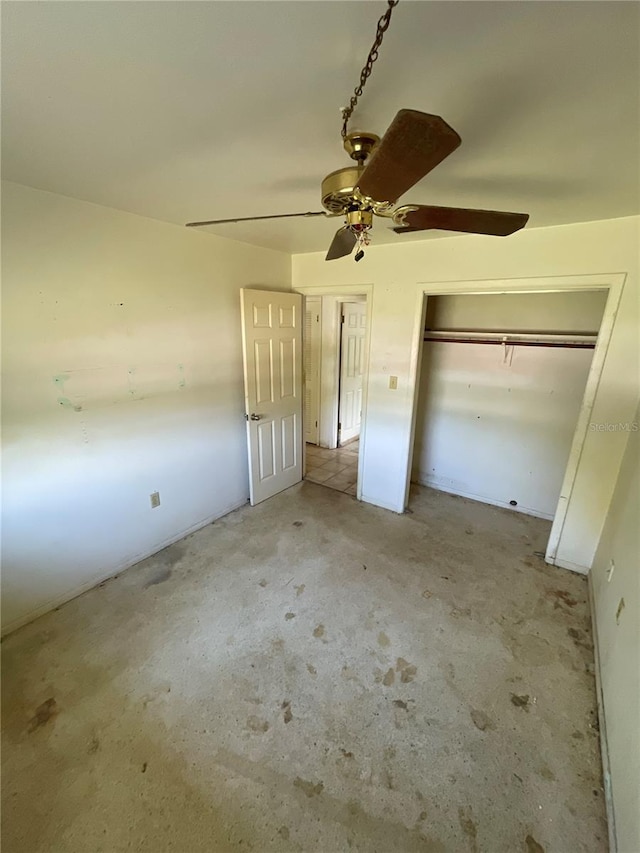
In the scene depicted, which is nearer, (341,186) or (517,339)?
(341,186)

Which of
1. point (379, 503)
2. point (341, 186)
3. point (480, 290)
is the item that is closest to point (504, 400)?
point (480, 290)

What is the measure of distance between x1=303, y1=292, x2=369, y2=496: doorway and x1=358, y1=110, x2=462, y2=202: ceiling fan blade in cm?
327

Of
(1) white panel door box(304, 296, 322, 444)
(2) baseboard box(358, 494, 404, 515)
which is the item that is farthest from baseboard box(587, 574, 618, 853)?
(1) white panel door box(304, 296, 322, 444)

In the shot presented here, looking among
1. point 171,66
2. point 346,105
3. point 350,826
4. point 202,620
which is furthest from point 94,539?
point 346,105

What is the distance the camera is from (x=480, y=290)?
2582 millimetres

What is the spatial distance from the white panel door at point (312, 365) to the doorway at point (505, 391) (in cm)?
151

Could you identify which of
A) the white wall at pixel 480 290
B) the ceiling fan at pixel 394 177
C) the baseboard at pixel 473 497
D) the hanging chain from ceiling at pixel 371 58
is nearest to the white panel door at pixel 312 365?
the white wall at pixel 480 290

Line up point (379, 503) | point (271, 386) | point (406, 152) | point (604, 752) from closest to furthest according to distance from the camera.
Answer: point (406, 152) < point (604, 752) < point (271, 386) < point (379, 503)

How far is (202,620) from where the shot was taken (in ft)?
6.98

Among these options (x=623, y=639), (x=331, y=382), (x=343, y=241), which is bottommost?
(x=623, y=639)

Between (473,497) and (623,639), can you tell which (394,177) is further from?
(473,497)

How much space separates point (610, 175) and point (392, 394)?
1.89 meters

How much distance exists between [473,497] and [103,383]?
3401 mm

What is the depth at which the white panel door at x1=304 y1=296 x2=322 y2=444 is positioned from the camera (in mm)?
4559
